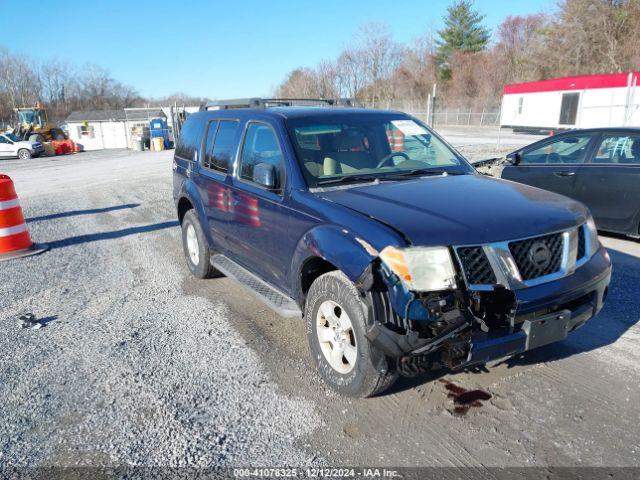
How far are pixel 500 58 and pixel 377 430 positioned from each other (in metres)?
68.1

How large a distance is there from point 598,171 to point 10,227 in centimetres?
833

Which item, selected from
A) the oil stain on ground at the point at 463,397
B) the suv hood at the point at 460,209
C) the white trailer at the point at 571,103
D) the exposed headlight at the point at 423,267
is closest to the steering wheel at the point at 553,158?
the suv hood at the point at 460,209

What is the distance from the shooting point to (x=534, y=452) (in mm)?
2676

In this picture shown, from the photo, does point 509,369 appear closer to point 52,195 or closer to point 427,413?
point 427,413

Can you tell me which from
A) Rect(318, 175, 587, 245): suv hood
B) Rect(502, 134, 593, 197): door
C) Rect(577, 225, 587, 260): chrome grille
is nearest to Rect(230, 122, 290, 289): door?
Rect(318, 175, 587, 245): suv hood

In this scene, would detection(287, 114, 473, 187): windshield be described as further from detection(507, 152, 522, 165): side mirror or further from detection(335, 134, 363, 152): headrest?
detection(507, 152, 522, 165): side mirror

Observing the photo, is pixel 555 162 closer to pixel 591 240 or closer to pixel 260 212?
pixel 591 240

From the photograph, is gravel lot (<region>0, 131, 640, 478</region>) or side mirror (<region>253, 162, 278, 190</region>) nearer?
gravel lot (<region>0, 131, 640, 478</region>)

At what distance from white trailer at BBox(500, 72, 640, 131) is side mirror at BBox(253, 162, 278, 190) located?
23.6 m

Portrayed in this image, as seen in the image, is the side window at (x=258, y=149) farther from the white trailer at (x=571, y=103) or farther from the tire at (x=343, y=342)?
the white trailer at (x=571, y=103)

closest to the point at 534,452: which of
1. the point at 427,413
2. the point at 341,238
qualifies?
the point at 427,413

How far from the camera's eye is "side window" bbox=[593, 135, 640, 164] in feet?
20.5

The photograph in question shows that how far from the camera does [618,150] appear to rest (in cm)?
645

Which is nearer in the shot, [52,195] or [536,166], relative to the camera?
[536,166]
